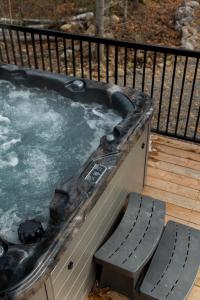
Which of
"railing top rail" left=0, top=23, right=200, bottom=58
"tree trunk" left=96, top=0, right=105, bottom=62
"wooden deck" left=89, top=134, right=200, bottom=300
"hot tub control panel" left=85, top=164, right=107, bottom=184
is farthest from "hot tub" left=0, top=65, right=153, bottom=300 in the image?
"tree trunk" left=96, top=0, right=105, bottom=62

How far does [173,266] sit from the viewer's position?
1.99 metres

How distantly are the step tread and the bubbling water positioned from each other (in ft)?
1.37

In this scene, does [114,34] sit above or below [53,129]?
below

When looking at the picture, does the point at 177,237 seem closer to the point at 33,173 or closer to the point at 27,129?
the point at 33,173

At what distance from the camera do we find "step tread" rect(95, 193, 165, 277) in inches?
74.2

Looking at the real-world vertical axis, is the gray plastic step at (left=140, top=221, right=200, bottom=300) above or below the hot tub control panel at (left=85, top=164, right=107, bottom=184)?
below

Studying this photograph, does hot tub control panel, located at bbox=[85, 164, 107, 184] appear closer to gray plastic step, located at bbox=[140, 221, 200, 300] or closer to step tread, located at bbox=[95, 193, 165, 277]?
step tread, located at bbox=[95, 193, 165, 277]

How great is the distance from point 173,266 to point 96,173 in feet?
2.34

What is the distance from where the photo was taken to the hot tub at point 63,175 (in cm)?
149

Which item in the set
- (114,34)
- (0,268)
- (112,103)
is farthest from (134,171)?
(114,34)

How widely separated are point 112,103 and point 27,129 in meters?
0.75

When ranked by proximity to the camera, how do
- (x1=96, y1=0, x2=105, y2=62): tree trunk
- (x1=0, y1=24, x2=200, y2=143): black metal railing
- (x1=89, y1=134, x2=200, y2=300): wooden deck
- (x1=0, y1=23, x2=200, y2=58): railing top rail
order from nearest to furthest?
1. (x1=89, y1=134, x2=200, y2=300): wooden deck
2. (x1=0, y1=23, x2=200, y2=58): railing top rail
3. (x1=0, y1=24, x2=200, y2=143): black metal railing
4. (x1=96, y1=0, x2=105, y2=62): tree trunk

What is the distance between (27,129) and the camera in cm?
285

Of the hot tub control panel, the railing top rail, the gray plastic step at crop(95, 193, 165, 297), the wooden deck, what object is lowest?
the wooden deck
